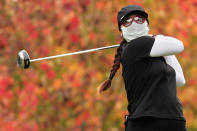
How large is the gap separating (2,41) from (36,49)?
2.58 feet

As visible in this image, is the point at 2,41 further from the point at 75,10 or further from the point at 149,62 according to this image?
the point at 149,62

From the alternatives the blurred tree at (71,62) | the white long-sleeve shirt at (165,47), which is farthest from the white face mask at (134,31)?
the blurred tree at (71,62)

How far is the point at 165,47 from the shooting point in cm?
464

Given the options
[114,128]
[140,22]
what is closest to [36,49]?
[114,128]

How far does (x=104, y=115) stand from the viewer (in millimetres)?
11062

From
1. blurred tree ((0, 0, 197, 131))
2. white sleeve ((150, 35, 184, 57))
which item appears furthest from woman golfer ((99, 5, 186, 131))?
blurred tree ((0, 0, 197, 131))

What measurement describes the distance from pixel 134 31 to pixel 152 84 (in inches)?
21.7

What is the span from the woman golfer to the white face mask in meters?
0.09

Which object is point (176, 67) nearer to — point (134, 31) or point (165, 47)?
point (165, 47)

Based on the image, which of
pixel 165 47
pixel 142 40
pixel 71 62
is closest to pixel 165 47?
pixel 165 47

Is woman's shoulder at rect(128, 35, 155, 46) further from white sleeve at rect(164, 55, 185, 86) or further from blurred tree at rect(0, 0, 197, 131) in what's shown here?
blurred tree at rect(0, 0, 197, 131)

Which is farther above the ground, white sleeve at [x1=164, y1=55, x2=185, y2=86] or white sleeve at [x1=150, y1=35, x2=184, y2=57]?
white sleeve at [x1=150, y1=35, x2=184, y2=57]

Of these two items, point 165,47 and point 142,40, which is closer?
point 165,47

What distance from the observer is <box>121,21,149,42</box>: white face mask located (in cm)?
495
